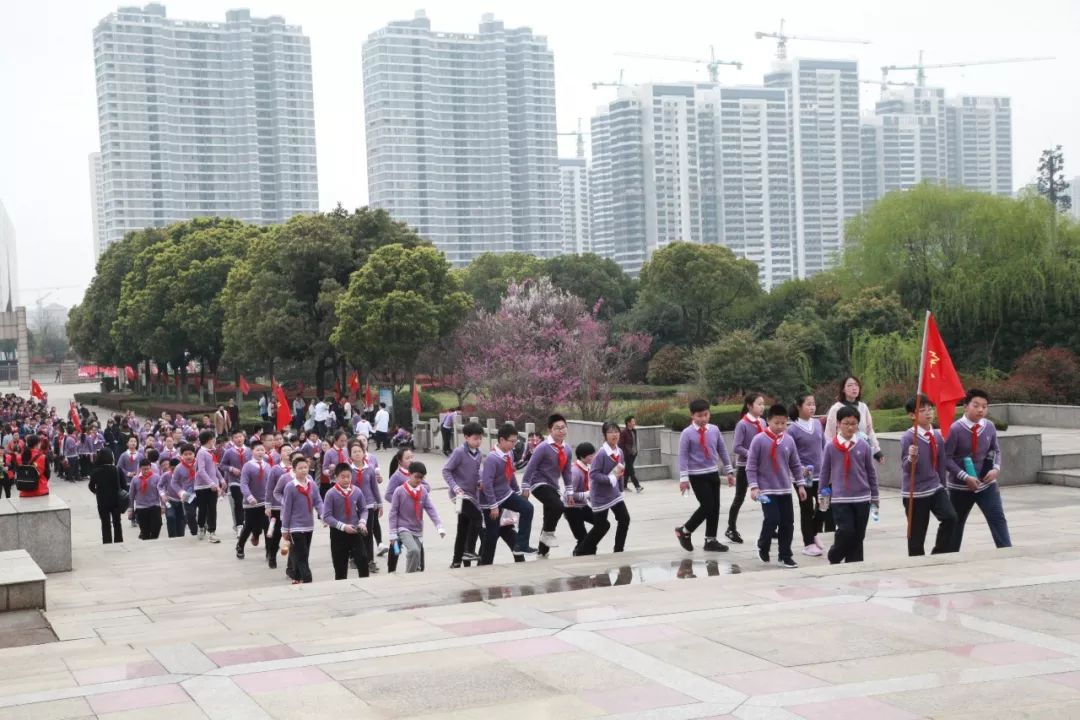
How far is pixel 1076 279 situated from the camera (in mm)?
34188

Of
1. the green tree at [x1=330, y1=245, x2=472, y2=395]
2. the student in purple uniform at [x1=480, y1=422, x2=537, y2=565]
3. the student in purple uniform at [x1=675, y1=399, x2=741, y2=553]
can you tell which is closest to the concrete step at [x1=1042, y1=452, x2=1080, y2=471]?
the student in purple uniform at [x1=675, y1=399, x2=741, y2=553]

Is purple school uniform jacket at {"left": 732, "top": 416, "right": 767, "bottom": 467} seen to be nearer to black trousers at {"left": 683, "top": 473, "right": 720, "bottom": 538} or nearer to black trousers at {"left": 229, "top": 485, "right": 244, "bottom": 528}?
black trousers at {"left": 683, "top": 473, "right": 720, "bottom": 538}

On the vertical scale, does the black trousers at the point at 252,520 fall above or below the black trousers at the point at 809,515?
below

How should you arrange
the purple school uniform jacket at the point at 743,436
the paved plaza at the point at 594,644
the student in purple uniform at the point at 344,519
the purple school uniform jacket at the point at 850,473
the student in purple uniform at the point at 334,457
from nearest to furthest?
the paved plaza at the point at 594,644
the purple school uniform jacket at the point at 850,473
the student in purple uniform at the point at 344,519
the purple school uniform jacket at the point at 743,436
the student in purple uniform at the point at 334,457

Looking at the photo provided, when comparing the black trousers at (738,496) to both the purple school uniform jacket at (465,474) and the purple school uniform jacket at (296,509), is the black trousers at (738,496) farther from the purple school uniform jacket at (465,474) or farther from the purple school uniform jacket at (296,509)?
the purple school uniform jacket at (296,509)

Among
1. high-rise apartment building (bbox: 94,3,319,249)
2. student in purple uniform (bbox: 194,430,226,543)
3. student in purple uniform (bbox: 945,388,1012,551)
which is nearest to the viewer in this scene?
student in purple uniform (bbox: 945,388,1012,551)

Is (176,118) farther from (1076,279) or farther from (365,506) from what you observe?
(365,506)

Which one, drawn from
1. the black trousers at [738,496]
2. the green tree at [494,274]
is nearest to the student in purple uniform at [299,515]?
the black trousers at [738,496]

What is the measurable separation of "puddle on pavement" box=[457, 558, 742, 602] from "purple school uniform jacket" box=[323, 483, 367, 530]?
202 centimetres

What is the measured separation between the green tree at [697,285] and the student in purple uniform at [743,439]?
42.2m

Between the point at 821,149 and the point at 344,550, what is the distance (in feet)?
505

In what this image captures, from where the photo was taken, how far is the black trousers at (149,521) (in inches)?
685

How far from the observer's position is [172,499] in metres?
17.6

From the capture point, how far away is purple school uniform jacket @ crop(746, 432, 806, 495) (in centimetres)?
1116
